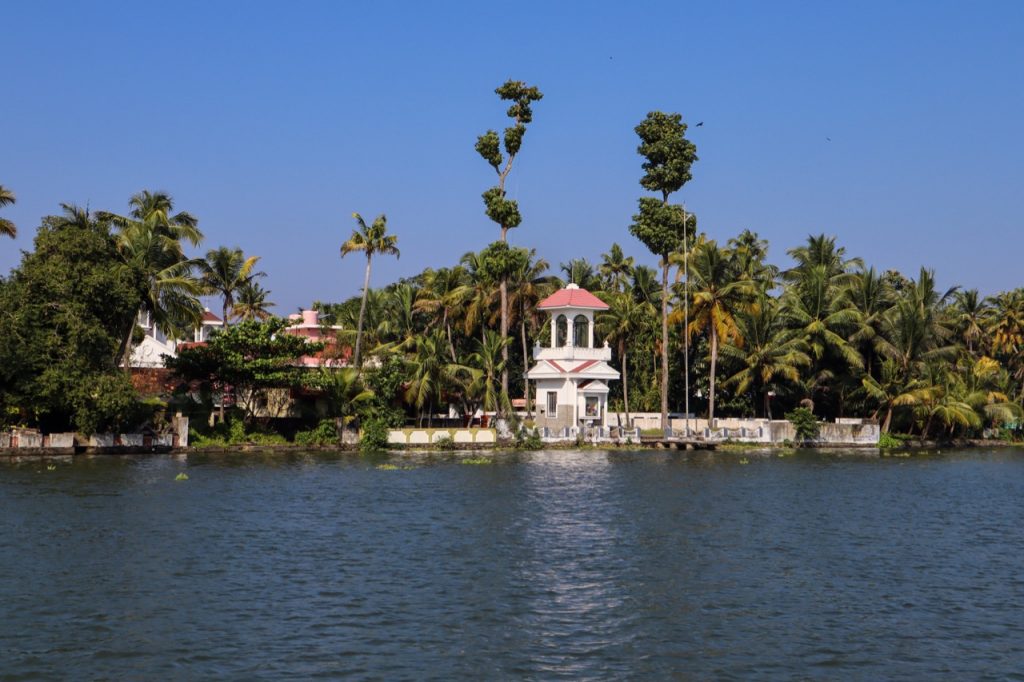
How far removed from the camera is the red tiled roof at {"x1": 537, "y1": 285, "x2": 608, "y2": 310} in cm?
7462

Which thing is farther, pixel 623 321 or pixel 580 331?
pixel 623 321

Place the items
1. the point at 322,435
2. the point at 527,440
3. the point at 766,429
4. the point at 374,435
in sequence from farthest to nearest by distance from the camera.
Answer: the point at 766,429 → the point at 527,440 → the point at 322,435 → the point at 374,435

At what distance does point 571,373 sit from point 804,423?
1633 centimetres

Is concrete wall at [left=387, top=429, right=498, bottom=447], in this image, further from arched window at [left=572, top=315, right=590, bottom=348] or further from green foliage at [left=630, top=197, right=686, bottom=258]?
green foliage at [left=630, top=197, right=686, bottom=258]

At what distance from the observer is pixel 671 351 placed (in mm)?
85750

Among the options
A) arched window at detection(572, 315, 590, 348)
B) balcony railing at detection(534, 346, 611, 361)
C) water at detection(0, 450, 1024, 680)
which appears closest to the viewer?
water at detection(0, 450, 1024, 680)

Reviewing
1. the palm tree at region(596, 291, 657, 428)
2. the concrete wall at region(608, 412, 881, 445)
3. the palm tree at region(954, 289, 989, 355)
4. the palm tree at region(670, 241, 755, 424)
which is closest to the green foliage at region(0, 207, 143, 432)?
the palm tree at region(596, 291, 657, 428)

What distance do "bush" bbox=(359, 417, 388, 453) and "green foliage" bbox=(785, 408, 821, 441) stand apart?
28.1 meters

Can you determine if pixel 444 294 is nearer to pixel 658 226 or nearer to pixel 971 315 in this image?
pixel 658 226

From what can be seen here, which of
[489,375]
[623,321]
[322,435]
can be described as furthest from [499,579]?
[623,321]

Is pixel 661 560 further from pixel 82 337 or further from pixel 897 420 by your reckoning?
pixel 897 420

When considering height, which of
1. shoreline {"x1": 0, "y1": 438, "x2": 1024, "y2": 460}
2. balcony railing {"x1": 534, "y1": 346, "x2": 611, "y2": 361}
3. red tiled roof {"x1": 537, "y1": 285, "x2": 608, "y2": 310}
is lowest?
shoreline {"x1": 0, "y1": 438, "x2": 1024, "y2": 460}

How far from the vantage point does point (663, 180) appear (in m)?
77.9

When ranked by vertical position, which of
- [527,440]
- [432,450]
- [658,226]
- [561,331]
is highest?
[658,226]
